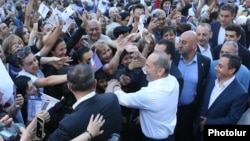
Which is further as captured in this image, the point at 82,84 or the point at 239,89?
the point at 239,89

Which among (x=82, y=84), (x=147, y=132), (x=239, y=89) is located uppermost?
(x=82, y=84)

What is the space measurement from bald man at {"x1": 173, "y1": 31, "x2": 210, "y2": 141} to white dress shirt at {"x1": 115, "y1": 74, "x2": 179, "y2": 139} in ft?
3.11

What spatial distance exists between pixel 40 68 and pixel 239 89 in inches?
88.0

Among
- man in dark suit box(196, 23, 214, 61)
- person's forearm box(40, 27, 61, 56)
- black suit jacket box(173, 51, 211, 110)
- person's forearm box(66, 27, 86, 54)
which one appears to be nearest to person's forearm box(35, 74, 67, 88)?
person's forearm box(40, 27, 61, 56)

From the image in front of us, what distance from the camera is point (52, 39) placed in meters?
4.66

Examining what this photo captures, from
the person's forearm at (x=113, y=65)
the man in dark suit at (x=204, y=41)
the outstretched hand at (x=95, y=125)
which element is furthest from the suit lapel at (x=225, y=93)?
the outstretched hand at (x=95, y=125)

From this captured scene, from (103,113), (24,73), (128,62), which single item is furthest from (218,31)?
(103,113)

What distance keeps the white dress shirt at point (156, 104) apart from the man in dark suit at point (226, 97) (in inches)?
20.3

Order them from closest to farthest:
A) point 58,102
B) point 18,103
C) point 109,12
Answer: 1. point 58,102
2. point 18,103
3. point 109,12

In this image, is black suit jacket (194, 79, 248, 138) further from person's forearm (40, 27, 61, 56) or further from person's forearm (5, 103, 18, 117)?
person's forearm (40, 27, 61, 56)

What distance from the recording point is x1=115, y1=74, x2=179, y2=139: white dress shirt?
11.2 feet

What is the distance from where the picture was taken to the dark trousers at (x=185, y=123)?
458 centimetres

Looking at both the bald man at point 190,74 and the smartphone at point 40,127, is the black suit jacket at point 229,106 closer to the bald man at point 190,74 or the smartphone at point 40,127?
the bald man at point 190,74

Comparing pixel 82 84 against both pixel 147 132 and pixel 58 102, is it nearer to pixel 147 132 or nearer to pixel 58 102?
pixel 58 102
